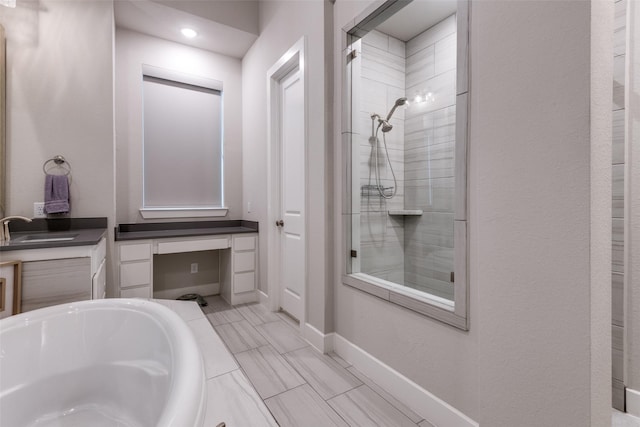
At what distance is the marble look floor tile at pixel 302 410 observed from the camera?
1403mm

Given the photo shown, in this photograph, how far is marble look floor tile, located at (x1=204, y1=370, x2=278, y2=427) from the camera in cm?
85

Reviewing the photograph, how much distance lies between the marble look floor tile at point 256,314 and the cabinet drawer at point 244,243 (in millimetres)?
601

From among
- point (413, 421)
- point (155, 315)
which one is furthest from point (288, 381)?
point (155, 315)

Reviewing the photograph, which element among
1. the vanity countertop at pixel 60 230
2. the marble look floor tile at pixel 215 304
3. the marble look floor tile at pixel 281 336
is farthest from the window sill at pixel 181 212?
the marble look floor tile at pixel 281 336

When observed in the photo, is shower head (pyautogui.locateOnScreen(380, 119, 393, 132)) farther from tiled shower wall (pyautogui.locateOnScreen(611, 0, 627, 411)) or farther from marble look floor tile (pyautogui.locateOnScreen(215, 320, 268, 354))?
marble look floor tile (pyautogui.locateOnScreen(215, 320, 268, 354))

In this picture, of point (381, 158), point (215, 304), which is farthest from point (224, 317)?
point (381, 158)

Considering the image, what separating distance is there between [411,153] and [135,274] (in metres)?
2.64

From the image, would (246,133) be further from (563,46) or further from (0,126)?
(563,46)

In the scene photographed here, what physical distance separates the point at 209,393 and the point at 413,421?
1027mm

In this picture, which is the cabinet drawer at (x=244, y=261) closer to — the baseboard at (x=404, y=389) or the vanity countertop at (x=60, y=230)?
the vanity countertop at (x=60, y=230)

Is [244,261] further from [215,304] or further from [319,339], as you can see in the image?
[319,339]

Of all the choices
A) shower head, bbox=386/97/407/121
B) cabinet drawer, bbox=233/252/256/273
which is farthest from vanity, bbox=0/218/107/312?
shower head, bbox=386/97/407/121

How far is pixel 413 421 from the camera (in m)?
1.41

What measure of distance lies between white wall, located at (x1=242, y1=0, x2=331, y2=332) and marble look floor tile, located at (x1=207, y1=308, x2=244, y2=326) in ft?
1.19
